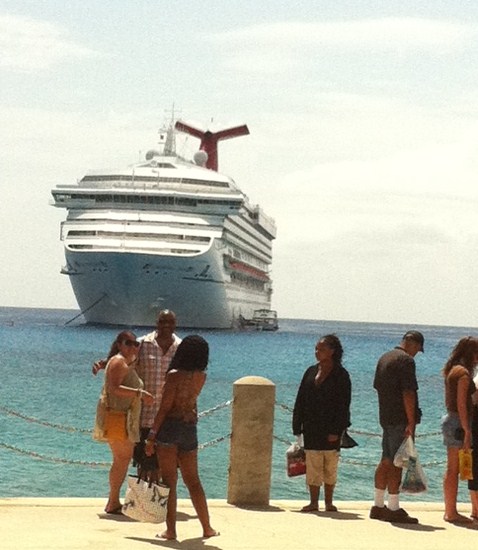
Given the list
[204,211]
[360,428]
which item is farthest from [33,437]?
[204,211]

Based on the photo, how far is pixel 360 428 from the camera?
1089 inches

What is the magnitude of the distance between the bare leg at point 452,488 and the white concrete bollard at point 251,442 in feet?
4.63

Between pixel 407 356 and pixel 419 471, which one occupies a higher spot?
pixel 407 356

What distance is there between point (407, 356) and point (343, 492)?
912cm

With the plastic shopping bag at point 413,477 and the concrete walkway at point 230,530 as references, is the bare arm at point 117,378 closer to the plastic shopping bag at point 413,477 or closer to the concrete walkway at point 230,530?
the concrete walkway at point 230,530

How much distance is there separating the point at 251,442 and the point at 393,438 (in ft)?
4.02

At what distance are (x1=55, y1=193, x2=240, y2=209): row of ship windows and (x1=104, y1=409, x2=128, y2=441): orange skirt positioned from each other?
64060mm

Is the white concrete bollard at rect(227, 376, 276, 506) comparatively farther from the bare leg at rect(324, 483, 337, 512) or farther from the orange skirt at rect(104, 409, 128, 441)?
the orange skirt at rect(104, 409, 128, 441)

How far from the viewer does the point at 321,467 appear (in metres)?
9.62

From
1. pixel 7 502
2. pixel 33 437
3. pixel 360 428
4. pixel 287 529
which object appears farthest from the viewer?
pixel 360 428

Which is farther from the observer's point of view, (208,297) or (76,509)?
(208,297)

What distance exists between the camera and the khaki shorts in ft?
31.5

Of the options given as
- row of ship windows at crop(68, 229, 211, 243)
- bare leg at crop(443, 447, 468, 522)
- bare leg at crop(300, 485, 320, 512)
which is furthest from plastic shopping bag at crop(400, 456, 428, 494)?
row of ship windows at crop(68, 229, 211, 243)

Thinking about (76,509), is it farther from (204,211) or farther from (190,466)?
(204,211)
